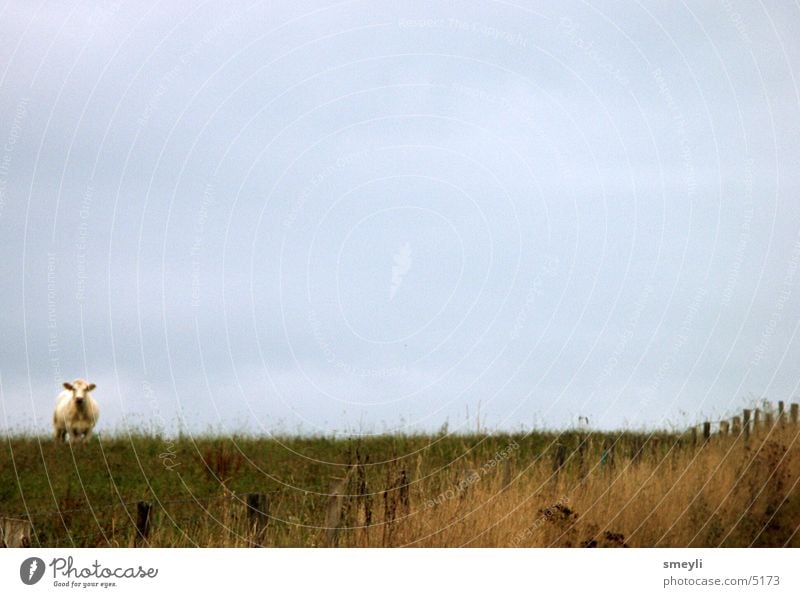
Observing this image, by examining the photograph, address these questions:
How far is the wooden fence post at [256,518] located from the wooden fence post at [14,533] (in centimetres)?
260

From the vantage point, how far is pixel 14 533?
10094mm

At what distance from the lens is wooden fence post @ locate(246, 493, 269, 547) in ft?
38.9

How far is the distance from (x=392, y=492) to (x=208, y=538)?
8.32ft

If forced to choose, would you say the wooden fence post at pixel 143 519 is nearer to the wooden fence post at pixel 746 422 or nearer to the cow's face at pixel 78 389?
the wooden fence post at pixel 746 422

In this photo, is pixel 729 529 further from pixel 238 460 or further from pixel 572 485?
pixel 238 460

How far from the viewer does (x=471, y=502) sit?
11.8 metres

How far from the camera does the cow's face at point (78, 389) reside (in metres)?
21.8

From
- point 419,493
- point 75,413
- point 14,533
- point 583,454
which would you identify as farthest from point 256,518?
point 75,413
